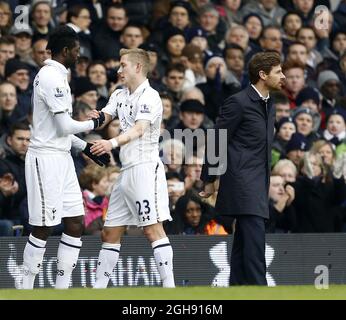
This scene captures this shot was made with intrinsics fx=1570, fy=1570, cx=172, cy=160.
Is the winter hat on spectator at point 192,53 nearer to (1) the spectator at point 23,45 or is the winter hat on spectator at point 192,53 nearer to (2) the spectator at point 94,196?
(1) the spectator at point 23,45

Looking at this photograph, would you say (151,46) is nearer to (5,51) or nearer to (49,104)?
(5,51)

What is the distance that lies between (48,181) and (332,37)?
10.0m

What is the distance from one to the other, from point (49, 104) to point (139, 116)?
2.63 ft

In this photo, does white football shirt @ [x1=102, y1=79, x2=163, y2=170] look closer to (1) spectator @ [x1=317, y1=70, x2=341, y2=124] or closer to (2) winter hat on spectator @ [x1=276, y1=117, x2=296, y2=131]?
(2) winter hat on spectator @ [x1=276, y1=117, x2=296, y2=131]

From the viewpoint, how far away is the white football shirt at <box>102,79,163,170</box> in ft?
45.6

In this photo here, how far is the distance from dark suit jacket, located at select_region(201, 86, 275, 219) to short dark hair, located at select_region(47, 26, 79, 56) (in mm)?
1491

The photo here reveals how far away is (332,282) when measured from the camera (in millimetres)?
15922

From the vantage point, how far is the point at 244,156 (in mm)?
13898

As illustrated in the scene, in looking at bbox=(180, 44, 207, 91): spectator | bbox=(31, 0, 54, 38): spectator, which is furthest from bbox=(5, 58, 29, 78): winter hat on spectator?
bbox=(180, 44, 207, 91): spectator

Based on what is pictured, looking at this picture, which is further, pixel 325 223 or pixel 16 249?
pixel 325 223

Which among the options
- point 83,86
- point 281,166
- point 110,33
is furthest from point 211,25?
point 281,166
